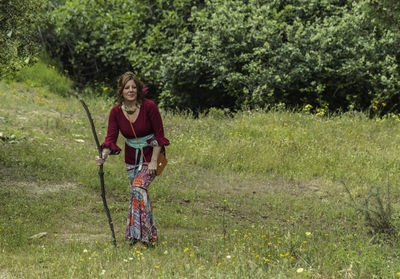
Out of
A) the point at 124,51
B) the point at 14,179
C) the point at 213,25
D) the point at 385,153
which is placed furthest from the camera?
the point at 124,51

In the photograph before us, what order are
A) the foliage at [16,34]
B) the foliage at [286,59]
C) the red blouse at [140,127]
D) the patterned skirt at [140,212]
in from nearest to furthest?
the patterned skirt at [140,212] < the red blouse at [140,127] < the foliage at [16,34] < the foliage at [286,59]

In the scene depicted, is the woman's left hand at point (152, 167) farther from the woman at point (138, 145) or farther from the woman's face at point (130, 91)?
the woman's face at point (130, 91)

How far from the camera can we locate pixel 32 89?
1480cm

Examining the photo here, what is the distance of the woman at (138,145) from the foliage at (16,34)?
2795 millimetres

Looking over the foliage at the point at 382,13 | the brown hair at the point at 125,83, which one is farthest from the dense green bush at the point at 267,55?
the brown hair at the point at 125,83

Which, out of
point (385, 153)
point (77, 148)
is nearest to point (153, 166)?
point (77, 148)

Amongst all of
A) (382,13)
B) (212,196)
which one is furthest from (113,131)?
(382,13)

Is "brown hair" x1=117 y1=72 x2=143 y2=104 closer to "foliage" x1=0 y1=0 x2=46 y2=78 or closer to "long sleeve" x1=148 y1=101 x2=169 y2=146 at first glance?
"long sleeve" x1=148 y1=101 x2=169 y2=146

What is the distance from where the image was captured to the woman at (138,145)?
575 centimetres

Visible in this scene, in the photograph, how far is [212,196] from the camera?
8477mm

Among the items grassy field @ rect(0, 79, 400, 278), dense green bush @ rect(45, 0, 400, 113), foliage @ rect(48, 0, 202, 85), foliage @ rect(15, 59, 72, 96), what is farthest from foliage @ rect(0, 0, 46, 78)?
foliage @ rect(15, 59, 72, 96)

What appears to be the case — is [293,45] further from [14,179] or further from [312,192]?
[14,179]

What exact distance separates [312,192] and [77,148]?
4.88 metres

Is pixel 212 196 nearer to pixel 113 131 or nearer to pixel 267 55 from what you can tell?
pixel 113 131
